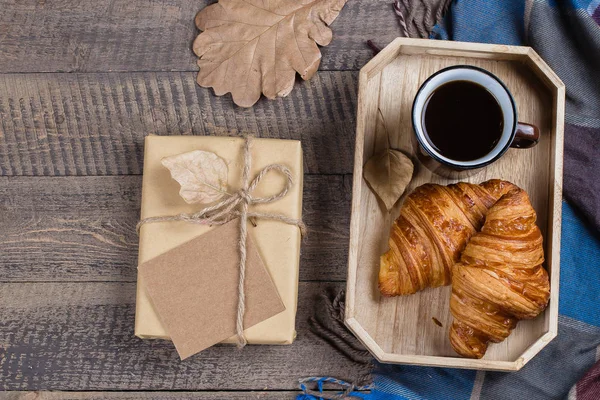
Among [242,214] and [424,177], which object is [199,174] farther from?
[424,177]

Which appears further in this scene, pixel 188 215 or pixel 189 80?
pixel 189 80

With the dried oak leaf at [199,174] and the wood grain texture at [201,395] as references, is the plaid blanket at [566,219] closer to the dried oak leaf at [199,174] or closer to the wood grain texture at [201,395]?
the wood grain texture at [201,395]

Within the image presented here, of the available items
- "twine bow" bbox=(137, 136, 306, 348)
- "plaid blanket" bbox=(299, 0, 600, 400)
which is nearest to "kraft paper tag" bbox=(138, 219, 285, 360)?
"twine bow" bbox=(137, 136, 306, 348)

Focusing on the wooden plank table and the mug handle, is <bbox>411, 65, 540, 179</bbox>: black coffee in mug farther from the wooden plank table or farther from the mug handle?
the wooden plank table

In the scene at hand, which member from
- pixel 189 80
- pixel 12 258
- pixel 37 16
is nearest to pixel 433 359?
pixel 189 80

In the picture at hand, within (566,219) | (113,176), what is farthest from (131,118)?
(566,219)

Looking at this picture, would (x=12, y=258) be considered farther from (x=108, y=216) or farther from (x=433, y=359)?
(x=433, y=359)
